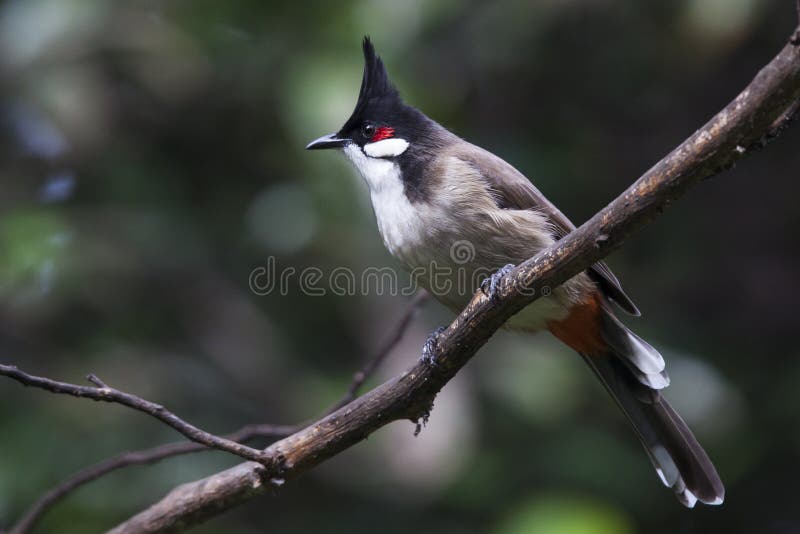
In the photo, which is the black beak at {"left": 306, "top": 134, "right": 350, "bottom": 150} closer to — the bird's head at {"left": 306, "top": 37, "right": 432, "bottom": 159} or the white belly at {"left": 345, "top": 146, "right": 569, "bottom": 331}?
the bird's head at {"left": 306, "top": 37, "right": 432, "bottom": 159}

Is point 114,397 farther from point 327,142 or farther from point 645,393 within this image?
point 645,393

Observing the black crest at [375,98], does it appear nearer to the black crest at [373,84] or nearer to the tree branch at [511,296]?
the black crest at [373,84]

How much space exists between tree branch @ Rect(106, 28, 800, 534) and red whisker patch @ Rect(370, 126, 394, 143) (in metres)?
1.21

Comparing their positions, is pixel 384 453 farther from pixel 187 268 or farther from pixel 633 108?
pixel 633 108

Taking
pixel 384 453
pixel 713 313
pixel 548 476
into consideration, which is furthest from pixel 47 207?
pixel 713 313

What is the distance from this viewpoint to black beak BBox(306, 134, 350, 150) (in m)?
3.33

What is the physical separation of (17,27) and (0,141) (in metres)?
1.22

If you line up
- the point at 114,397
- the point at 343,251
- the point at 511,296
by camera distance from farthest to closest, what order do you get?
the point at 343,251, the point at 511,296, the point at 114,397

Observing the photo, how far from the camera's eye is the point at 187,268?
4387 millimetres

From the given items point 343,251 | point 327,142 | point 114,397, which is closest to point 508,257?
point 327,142

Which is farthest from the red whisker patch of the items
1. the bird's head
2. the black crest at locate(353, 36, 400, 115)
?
the black crest at locate(353, 36, 400, 115)

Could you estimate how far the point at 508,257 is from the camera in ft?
9.20

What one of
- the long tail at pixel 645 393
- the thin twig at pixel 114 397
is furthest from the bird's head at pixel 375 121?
the thin twig at pixel 114 397

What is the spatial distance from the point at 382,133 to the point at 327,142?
8.4 inches
